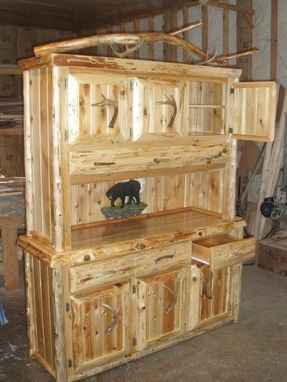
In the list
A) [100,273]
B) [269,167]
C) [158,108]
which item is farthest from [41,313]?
[269,167]

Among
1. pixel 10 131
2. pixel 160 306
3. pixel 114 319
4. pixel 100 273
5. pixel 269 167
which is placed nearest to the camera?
pixel 100 273

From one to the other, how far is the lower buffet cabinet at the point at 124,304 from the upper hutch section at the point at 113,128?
0.33 m

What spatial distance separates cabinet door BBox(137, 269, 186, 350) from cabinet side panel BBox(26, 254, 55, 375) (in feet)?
2.09

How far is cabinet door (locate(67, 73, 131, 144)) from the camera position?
2.80m

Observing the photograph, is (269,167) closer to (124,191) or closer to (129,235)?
(124,191)

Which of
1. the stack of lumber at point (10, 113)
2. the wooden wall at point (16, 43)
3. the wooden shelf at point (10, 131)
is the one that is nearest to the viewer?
the wooden shelf at point (10, 131)

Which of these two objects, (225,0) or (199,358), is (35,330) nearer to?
(199,358)

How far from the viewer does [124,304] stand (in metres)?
3.21

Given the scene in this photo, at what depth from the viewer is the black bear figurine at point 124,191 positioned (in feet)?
11.9

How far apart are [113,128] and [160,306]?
55.0 inches

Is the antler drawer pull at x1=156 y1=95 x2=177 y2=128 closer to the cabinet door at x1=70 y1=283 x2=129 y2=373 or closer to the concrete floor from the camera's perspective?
the cabinet door at x1=70 y1=283 x2=129 y2=373

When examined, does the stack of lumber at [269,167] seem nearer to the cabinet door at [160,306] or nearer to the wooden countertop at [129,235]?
the wooden countertop at [129,235]

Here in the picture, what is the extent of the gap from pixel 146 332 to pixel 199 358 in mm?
453

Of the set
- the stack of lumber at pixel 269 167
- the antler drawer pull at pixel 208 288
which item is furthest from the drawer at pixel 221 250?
the stack of lumber at pixel 269 167
